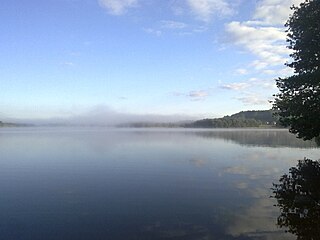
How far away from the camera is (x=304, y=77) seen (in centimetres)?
3103

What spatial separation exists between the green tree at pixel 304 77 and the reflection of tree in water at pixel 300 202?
16.0 feet

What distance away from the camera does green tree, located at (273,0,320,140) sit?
101ft

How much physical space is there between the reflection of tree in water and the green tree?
486 centimetres

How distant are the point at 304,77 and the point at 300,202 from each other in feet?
50.5

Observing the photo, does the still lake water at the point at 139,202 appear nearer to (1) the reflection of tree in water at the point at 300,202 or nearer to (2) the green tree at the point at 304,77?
(1) the reflection of tree in water at the point at 300,202

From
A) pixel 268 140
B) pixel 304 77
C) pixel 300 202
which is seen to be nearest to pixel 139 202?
pixel 300 202

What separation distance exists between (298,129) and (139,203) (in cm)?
1982

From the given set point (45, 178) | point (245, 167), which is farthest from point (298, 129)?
point (45, 178)

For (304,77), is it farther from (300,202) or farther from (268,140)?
(268,140)

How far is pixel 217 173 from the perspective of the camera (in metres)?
31.0

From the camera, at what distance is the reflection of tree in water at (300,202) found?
49.0 ft

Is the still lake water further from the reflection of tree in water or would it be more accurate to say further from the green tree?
the green tree

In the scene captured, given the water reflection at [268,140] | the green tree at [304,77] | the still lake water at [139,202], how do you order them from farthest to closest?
the water reflection at [268,140]
the green tree at [304,77]
the still lake water at [139,202]

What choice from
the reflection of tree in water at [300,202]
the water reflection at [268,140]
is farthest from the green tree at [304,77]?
the water reflection at [268,140]
